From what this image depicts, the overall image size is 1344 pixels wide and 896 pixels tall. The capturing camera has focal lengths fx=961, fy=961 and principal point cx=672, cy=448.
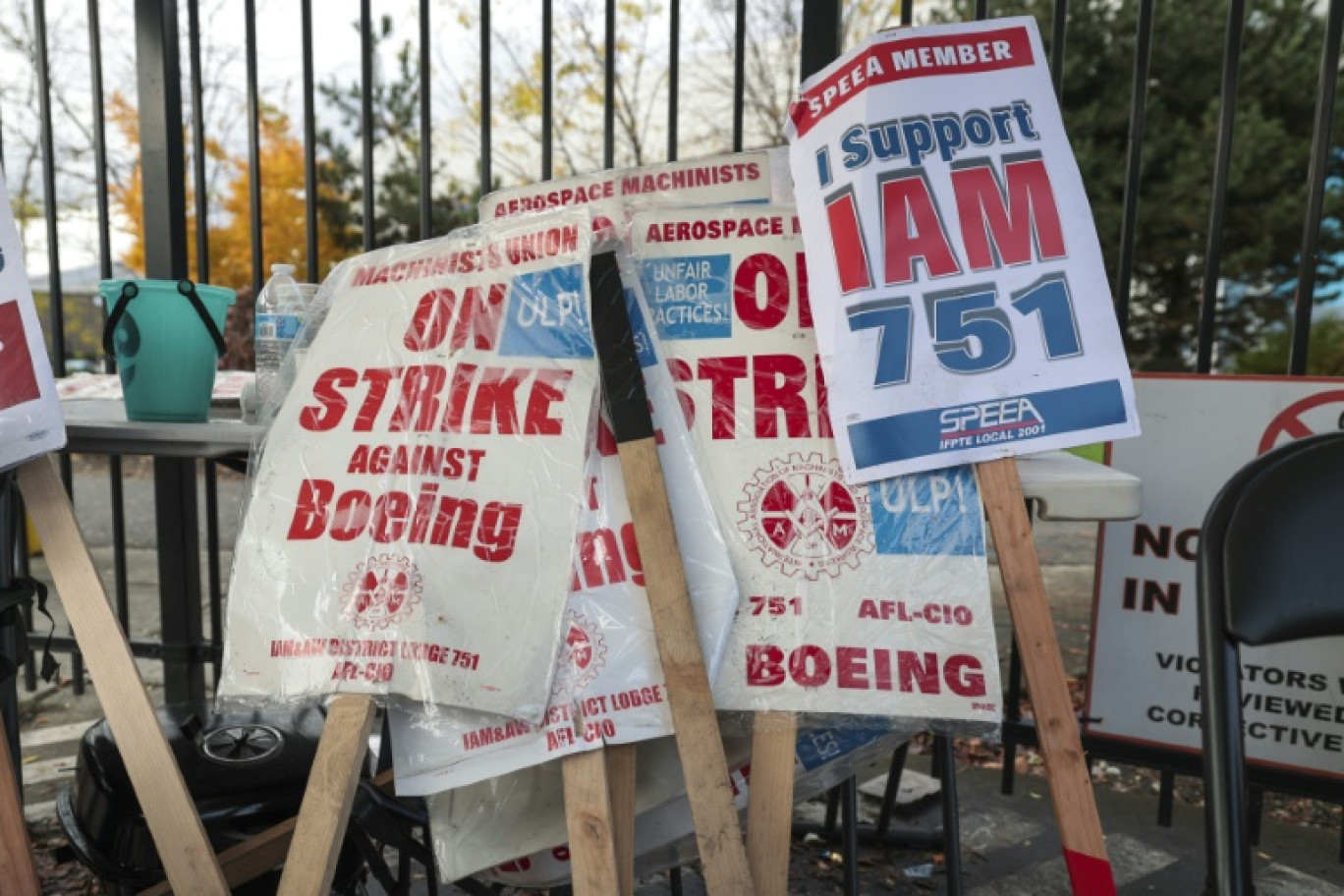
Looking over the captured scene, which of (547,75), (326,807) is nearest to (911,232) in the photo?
(326,807)

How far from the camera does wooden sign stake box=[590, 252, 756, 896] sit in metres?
1.24

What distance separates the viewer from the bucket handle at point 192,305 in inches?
65.9

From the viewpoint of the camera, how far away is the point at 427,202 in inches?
109

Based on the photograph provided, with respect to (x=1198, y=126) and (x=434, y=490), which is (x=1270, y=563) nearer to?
(x=434, y=490)

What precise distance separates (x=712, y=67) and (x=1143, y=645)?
722 centimetres

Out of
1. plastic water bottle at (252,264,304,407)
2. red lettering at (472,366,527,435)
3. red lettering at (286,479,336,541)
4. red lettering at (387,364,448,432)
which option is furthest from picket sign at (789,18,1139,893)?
plastic water bottle at (252,264,304,407)

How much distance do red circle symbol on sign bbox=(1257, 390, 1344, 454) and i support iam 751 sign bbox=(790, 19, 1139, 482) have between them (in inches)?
47.6

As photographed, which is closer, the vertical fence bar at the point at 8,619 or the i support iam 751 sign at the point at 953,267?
the i support iam 751 sign at the point at 953,267

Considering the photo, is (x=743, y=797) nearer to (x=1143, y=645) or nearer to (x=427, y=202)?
(x=1143, y=645)

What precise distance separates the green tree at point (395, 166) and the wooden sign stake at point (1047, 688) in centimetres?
1030

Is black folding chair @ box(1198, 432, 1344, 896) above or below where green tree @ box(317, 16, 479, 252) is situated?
below

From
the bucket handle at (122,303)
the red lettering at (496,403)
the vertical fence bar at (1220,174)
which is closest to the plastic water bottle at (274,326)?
the bucket handle at (122,303)

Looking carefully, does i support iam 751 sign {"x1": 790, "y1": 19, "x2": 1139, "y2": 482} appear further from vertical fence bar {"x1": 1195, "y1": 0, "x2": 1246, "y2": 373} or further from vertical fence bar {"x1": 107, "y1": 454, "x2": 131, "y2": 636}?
vertical fence bar {"x1": 107, "y1": 454, "x2": 131, "y2": 636}

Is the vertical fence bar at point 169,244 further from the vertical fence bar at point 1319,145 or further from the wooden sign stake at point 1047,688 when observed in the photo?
the vertical fence bar at point 1319,145
